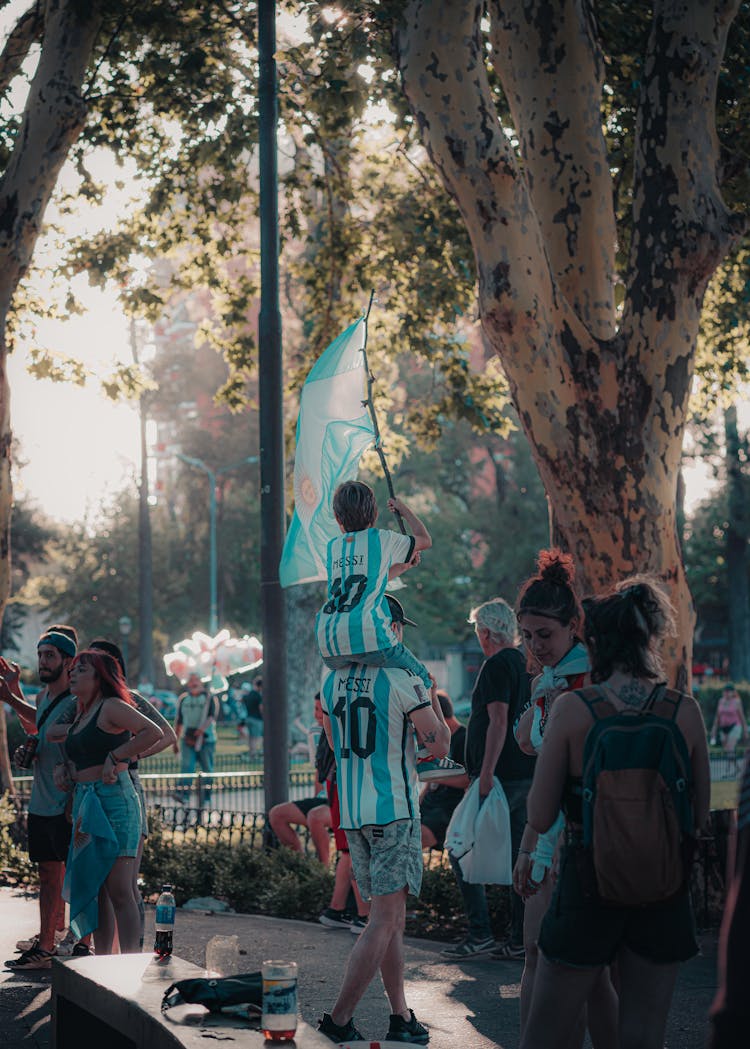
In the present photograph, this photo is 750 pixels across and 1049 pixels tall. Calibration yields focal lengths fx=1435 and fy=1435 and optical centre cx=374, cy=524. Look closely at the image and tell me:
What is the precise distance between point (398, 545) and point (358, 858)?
1294 millimetres

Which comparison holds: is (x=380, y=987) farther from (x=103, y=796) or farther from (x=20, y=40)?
(x=20, y=40)

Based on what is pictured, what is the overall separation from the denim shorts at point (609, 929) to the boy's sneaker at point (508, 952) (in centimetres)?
476

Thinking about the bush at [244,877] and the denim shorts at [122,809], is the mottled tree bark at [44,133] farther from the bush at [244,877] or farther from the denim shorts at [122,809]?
the denim shorts at [122,809]

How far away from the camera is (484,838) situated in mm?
8203

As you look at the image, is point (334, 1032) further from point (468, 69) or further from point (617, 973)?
point (468, 69)

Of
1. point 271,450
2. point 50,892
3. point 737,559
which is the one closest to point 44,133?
point 271,450

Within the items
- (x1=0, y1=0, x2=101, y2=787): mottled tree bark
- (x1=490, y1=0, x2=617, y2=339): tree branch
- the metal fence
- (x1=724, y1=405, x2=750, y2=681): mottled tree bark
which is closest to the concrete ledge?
the metal fence

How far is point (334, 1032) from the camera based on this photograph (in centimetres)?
557

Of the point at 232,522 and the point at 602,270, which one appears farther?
the point at 232,522

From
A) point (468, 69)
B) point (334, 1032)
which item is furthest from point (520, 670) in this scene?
point (468, 69)

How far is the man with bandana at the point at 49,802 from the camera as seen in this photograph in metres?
8.21

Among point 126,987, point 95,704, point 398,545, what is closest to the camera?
point 126,987

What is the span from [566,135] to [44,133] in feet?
20.4

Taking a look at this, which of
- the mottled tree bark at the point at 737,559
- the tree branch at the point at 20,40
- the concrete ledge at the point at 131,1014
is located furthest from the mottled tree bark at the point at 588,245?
the mottled tree bark at the point at 737,559
